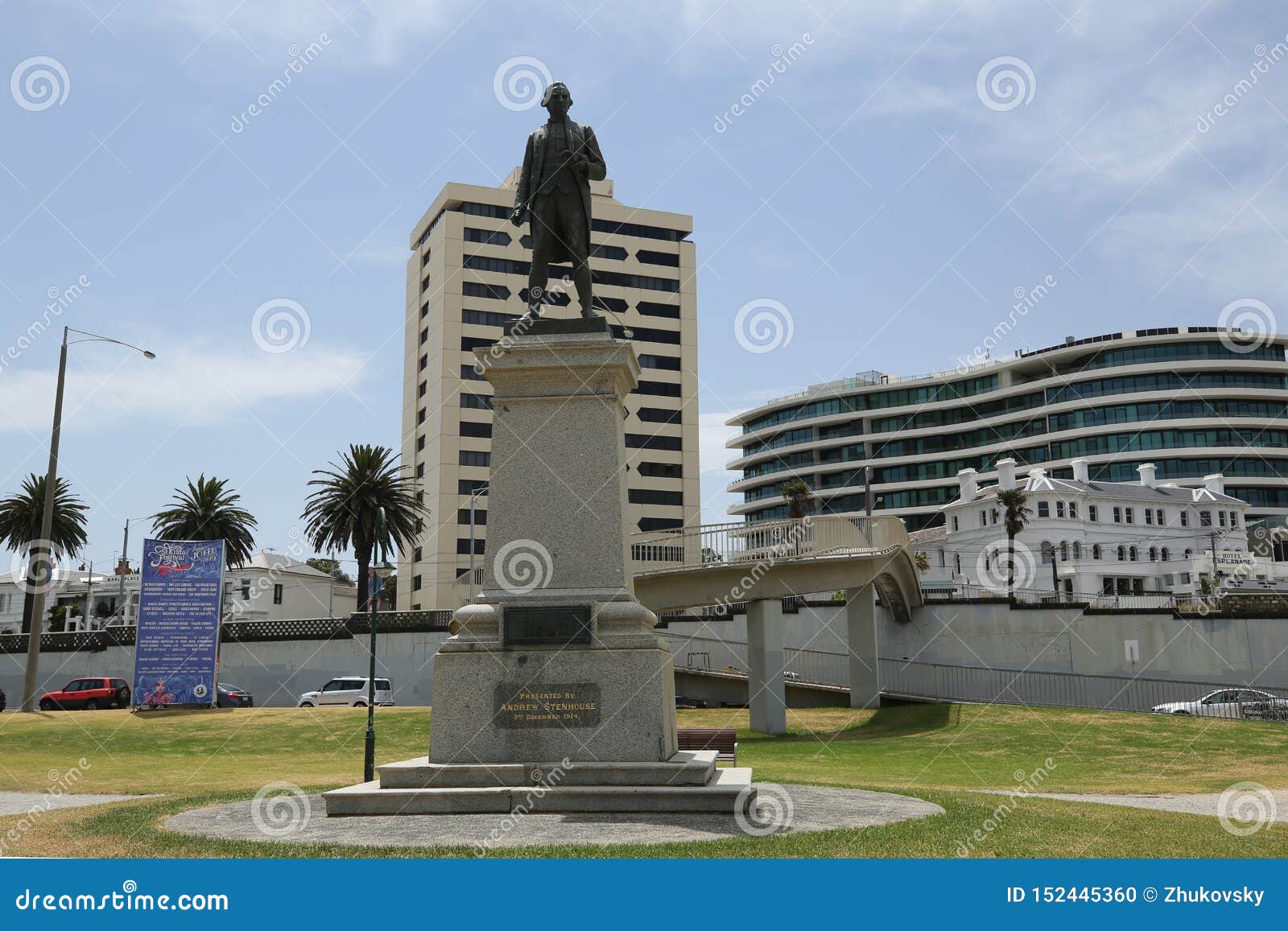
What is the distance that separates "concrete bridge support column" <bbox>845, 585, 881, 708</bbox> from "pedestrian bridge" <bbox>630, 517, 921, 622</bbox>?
12.6 ft

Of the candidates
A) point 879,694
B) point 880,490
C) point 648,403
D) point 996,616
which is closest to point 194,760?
point 879,694

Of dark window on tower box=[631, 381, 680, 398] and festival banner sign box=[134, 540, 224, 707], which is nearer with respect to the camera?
festival banner sign box=[134, 540, 224, 707]

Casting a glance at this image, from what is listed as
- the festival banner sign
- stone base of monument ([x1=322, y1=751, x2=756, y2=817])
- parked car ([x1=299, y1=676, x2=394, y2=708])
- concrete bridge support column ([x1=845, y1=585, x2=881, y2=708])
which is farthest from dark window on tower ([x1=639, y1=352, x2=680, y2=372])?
stone base of monument ([x1=322, y1=751, x2=756, y2=817])

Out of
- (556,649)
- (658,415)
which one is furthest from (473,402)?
(556,649)

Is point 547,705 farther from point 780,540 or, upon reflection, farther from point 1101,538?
point 1101,538

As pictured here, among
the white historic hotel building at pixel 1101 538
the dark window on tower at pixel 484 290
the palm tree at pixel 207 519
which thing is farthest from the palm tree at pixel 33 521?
the white historic hotel building at pixel 1101 538

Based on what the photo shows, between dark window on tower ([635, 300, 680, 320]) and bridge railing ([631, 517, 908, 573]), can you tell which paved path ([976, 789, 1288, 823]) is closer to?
bridge railing ([631, 517, 908, 573])

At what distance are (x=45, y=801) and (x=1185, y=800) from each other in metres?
16.8

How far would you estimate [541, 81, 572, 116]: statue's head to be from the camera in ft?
41.6

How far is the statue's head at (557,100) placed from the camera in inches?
499

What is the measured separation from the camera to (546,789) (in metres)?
9.77

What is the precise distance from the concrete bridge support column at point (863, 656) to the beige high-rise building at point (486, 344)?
46484 millimetres

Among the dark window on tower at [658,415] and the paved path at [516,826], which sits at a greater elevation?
the dark window on tower at [658,415]

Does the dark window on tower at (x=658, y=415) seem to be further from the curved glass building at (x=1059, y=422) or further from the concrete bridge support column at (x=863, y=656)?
the concrete bridge support column at (x=863, y=656)
